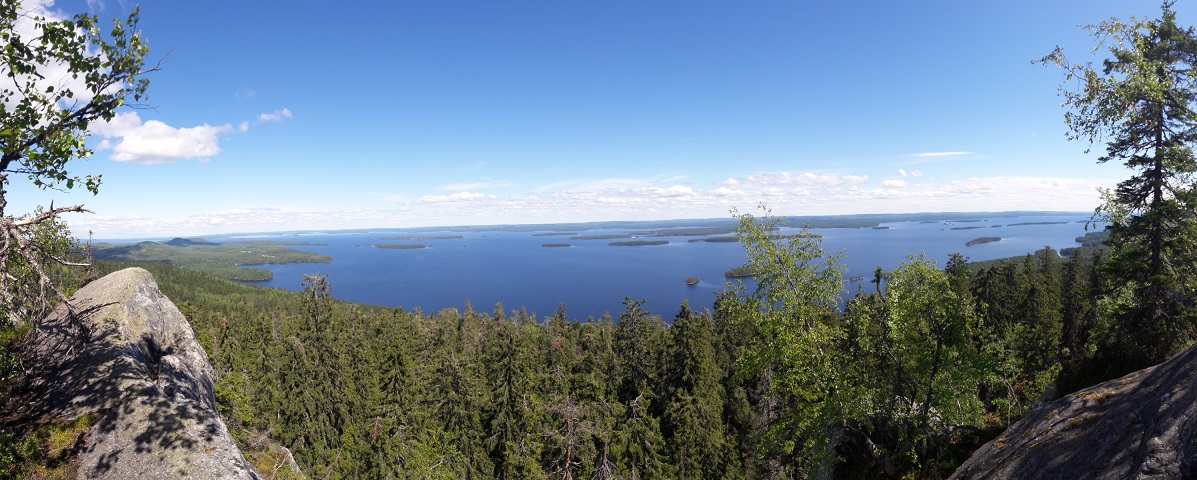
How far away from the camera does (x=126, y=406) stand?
8922 millimetres

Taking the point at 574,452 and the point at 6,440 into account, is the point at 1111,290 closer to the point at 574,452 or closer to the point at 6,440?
the point at 574,452

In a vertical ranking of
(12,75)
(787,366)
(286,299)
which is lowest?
(286,299)

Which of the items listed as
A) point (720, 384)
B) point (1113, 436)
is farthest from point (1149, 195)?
point (720, 384)

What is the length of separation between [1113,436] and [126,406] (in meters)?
17.8

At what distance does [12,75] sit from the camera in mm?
6910

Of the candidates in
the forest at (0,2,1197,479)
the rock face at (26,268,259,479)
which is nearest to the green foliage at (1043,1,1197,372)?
the forest at (0,2,1197,479)

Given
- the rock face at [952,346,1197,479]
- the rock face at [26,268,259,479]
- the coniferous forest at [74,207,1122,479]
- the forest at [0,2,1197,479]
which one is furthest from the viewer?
the coniferous forest at [74,207,1122,479]

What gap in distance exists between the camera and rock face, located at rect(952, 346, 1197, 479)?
6062 millimetres

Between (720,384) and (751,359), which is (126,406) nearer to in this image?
→ (751,359)

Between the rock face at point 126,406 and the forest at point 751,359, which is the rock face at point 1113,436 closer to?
the forest at point 751,359

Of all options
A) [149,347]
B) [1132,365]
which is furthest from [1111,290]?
[149,347]

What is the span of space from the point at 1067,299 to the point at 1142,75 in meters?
47.7

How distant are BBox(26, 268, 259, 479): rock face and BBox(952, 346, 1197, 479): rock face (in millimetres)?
14356

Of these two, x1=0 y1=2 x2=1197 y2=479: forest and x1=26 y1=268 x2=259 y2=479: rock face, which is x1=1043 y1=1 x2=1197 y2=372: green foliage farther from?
x1=26 y1=268 x2=259 y2=479: rock face
